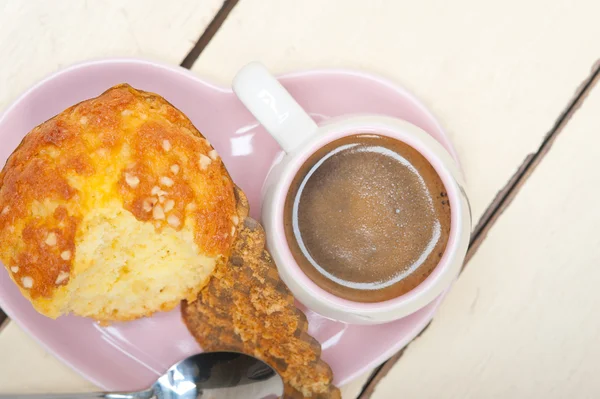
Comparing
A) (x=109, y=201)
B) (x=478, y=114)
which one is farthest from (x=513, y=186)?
(x=109, y=201)

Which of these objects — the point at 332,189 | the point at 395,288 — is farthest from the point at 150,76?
the point at 395,288

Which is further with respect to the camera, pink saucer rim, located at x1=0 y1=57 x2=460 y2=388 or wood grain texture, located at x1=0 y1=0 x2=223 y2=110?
wood grain texture, located at x1=0 y1=0 x2=223 y2=110

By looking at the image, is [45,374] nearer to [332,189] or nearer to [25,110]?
[25,110]

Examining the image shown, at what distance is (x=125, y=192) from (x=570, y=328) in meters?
0.88

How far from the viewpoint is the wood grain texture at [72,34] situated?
1.05 meters

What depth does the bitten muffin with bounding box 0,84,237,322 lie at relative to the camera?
32.6 inches

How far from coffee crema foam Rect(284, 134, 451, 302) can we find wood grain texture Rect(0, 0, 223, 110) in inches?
14.9

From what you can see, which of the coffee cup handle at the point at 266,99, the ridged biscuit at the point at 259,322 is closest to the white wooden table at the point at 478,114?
the ridged biscuit at the point at 259,322

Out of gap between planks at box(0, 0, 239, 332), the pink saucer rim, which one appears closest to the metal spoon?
the pink saucer rim

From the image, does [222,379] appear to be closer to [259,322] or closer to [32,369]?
[259,322]

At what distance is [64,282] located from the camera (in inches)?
33.2

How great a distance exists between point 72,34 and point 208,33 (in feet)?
0.82

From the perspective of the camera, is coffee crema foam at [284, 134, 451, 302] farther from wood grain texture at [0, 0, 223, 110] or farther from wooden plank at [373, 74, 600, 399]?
wood grain texture at [0, 0, 223, 110]

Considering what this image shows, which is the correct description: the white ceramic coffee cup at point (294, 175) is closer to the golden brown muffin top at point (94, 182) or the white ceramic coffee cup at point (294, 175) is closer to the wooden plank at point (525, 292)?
the golden brown muffin top at point (94, 182)
